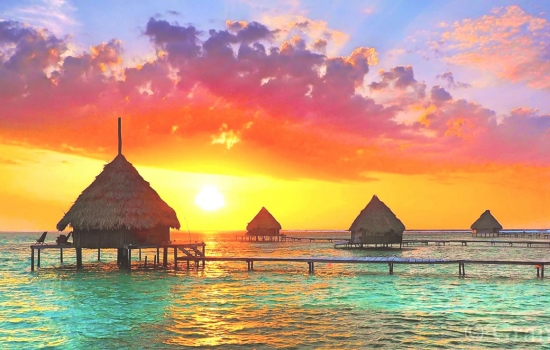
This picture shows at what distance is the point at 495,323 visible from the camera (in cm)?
1564

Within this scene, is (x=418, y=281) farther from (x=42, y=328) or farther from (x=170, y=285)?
(x=42, y=328)

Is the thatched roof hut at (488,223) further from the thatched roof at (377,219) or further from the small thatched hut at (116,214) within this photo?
the small thatched hut at (116,214)

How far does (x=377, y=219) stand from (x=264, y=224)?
3403cm

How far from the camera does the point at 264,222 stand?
87062 mm

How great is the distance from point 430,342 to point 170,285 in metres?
15.7

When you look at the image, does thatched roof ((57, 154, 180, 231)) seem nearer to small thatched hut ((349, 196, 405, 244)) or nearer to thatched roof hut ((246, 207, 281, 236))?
small thatched hut ((349, 196, 405, 244))

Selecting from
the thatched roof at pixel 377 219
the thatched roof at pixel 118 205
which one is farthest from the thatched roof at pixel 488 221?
the thatched roof at pixel 118 205

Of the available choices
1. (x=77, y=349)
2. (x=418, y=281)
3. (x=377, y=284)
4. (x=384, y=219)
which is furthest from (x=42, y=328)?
(x=384, y=219)

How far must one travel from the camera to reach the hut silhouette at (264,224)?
86938 mm

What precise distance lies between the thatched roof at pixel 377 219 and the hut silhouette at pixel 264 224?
30455 mm

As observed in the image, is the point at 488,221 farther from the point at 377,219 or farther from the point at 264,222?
the point at 377,219

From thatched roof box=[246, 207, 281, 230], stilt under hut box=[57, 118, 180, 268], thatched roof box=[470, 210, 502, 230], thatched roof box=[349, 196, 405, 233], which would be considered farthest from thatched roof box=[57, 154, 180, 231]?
thatched roof box=[470, 210, 502, 230]

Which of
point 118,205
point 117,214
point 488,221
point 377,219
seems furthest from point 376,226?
point 488,221

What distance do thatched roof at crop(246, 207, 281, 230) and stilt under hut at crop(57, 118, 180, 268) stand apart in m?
52.9
